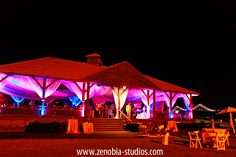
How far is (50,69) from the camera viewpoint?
22719 mm

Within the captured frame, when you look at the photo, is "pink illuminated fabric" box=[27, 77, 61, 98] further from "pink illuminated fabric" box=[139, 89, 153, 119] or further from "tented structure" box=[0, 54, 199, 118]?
"pink illuminated fabric" box=[139, 89, 153, 119]

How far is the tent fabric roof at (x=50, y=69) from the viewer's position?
803 inches

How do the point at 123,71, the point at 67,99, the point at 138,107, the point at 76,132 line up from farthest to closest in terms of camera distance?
the point at 138,107
the point at 67,99
the point at 123,71
the point at 76,132

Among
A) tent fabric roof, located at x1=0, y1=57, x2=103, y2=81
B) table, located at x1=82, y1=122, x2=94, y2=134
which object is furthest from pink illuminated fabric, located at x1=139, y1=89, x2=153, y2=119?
table, located at x1=82, y1=122, x2=94, y2=134

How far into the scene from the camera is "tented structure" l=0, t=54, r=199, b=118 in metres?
20.7

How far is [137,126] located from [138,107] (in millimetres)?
12533

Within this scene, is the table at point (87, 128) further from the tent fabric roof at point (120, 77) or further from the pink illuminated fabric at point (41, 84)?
the pink illuminated fabric at point (41, 84)

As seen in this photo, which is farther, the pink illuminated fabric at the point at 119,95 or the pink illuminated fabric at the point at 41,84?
the pink illuminated fabric at the point at 119,95

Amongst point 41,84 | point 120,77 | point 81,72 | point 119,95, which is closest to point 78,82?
point 81,72

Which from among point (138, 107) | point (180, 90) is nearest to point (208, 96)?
point (138, 107)

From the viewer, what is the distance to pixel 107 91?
26.4m

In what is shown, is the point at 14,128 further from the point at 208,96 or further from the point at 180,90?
the point at 208,96

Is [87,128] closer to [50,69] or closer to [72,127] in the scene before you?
[72,127]

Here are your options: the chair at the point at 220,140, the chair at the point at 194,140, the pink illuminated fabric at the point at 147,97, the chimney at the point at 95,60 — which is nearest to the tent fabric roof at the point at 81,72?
the pink illuminated fabric at the point at 147,97
